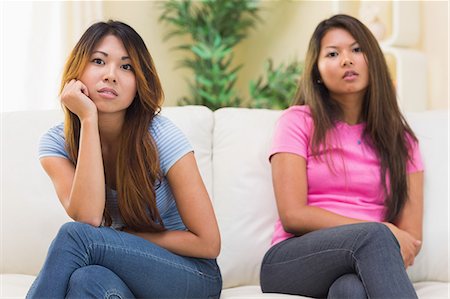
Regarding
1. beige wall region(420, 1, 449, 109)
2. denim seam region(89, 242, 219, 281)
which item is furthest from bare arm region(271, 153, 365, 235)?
beige wall region(420, 1, 449, 109)

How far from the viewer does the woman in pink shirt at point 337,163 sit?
1786mm

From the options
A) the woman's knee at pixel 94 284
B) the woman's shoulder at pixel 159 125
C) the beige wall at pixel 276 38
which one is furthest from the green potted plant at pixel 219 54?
the woman's knee at pixel 94 284

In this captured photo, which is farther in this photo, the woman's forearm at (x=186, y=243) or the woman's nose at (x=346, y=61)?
the woman's nose at (x=346, y=61)

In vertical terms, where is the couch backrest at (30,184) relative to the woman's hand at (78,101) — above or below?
below

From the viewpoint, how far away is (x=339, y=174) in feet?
6.46

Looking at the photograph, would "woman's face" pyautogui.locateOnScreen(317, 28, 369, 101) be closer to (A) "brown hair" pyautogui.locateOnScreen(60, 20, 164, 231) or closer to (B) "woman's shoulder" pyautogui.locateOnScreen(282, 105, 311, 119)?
(B) "woman's shoulder" pyautogui.locateOnScreen(282, 105, 311, 119)

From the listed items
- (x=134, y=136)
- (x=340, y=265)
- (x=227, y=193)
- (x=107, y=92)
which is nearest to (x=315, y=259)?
(x=340, y=265)

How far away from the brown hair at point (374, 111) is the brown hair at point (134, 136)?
530 millimetres

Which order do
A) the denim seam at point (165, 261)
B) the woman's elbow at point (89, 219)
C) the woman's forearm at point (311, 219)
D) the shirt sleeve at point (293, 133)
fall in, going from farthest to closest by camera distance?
the shirt sleeve at point (293, 133) < the woman's forearm at point (311, 219) < the woman's elbow at point (89, 219) < the denim seam at point (165, 261)

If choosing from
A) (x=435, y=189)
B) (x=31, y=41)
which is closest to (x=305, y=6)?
(x=31, y=41)

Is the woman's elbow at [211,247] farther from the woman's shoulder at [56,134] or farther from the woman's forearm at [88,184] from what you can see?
the woman's shoulder at [56,134]

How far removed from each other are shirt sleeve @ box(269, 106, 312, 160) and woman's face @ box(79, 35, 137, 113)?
486mm

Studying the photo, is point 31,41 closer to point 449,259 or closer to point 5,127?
point 5,127

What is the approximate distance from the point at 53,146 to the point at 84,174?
185 mm
